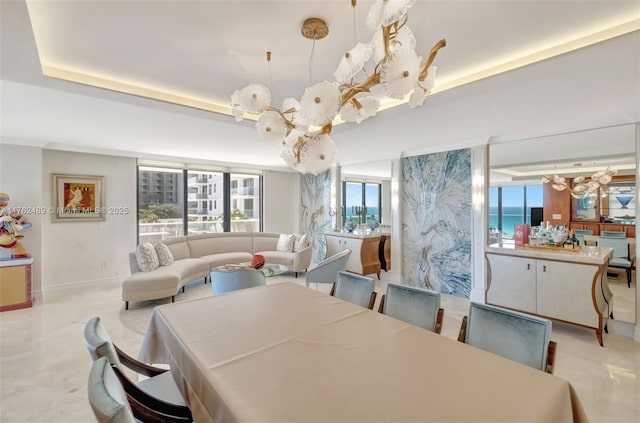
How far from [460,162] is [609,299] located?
240cm

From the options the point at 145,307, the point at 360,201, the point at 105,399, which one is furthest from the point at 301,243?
the point at 105,399

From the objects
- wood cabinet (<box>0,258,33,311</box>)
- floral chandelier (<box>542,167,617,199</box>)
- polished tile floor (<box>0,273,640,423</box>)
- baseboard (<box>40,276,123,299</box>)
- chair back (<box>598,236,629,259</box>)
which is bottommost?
polished tile floor (<box>0,273,640,423</box>)

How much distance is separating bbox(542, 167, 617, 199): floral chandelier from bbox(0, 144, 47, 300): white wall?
23.8 feet

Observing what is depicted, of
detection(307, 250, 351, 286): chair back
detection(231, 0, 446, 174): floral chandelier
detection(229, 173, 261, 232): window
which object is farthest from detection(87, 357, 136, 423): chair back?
detection(229, 173, 261, 232): window

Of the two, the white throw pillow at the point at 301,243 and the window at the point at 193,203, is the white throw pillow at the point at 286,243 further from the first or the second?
the window at the point at 193,203

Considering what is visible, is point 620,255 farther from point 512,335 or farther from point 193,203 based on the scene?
point 193,203

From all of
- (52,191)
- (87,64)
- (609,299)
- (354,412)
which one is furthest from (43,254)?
(609,299)

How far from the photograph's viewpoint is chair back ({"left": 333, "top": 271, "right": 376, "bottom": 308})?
7.45ft

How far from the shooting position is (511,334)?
155 centimetres

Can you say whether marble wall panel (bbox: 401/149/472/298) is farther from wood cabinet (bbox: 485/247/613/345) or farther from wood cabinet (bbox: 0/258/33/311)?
wood cabinet (bbox: 0/258/33/311)

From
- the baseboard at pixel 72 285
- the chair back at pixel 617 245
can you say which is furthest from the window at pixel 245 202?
the chair back at pixel 617 245

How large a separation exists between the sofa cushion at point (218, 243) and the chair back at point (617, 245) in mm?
5753

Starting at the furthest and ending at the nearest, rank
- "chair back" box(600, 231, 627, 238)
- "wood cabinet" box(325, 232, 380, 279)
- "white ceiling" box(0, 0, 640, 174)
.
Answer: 1. "wood cabinet" box(325, 232, 380, 279)
2. "chair back" box(600, 231, 627, 238)
3. "white ceiling" box(0, 0, 640, 174)

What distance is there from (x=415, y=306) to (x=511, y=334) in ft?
1.93
